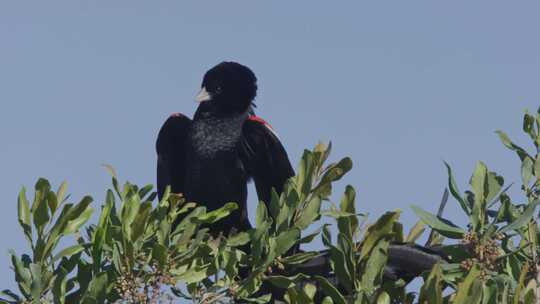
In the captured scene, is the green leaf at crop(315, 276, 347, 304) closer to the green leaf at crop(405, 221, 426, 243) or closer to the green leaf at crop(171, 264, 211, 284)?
the green leaf at crop(171, 264, 211, 284)

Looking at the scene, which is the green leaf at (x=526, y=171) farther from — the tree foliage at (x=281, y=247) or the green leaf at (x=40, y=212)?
the green leaf at (x=40, y=212)

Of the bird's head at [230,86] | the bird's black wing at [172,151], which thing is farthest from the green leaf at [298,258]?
the bird's head at [230,86]

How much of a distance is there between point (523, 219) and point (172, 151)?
15.2 ft

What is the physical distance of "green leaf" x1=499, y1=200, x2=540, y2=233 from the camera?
4664mm

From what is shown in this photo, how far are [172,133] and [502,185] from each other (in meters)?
4.40

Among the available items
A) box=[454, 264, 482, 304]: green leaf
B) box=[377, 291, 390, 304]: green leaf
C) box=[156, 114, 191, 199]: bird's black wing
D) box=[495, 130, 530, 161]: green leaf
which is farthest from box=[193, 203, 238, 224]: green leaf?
box=[156, 114, 191, 199]: bird's black wing

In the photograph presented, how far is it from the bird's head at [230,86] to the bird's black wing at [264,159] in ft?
1.44

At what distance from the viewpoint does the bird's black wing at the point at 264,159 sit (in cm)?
838

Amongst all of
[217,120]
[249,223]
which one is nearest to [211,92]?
[217,120]

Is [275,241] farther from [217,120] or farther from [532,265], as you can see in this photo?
[217,120]

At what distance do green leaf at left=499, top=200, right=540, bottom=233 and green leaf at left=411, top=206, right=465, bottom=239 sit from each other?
6.9 inches

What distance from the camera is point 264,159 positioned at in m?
8.48

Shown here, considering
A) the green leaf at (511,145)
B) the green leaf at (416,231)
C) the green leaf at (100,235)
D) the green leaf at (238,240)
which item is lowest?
the green leaf at (416,231)

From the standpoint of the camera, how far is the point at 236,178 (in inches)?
339
